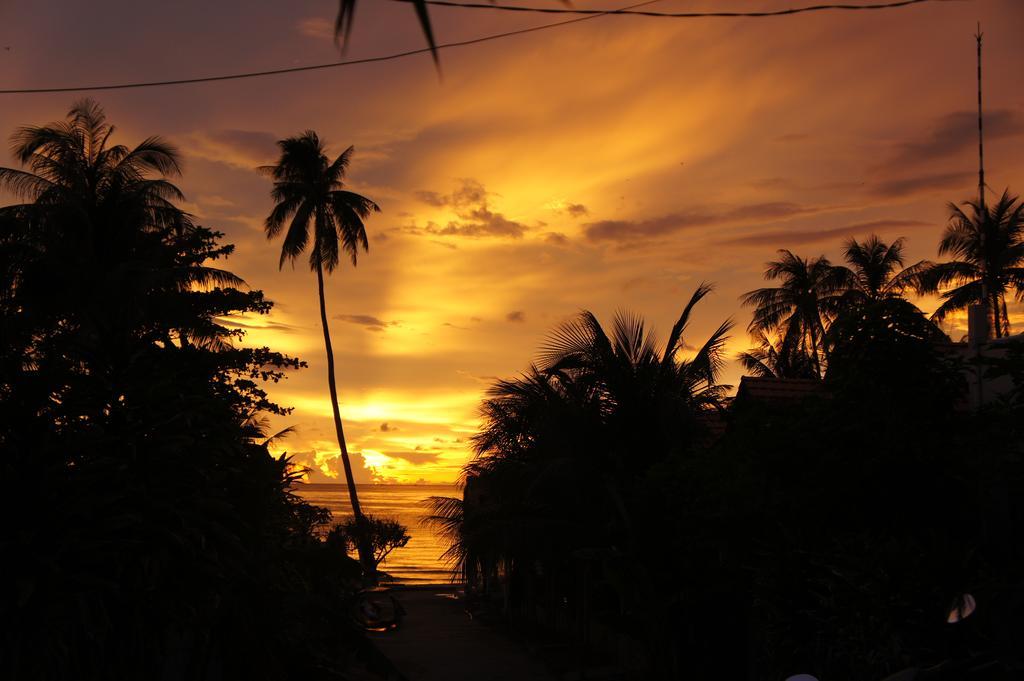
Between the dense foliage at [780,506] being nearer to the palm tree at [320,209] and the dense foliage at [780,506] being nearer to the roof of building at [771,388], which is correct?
the roof of building at [771,388]

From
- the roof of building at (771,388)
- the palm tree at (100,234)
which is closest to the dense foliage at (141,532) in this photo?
the palm tree at (100,234)

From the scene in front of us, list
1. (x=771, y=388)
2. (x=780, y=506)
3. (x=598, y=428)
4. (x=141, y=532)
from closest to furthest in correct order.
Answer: (x=141, y=532) < (x=780, y=506) < (x=598, y=428) < (x=771, y=388)

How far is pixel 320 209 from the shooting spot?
39500mm

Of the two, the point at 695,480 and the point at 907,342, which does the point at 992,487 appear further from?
the point at 695,480

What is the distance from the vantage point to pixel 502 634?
25125mm

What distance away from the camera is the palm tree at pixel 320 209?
39438mm

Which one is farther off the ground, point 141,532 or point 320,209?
point 320,209

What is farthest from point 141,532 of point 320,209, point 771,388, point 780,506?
point 320,209

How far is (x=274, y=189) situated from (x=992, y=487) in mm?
34321

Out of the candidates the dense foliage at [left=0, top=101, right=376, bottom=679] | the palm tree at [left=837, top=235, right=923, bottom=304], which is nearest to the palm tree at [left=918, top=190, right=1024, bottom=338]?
the palm tree at [left=837, top=235, right=923, bottom=304]

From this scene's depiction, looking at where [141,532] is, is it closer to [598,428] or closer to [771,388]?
[598,428]

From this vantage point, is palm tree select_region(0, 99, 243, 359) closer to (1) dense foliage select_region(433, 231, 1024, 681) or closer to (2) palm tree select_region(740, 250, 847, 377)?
(1) dense foliage select_region(433, 231, 1024, 681)

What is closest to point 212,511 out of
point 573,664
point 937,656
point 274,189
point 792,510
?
point 792,510

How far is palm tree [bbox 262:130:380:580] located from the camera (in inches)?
1553
